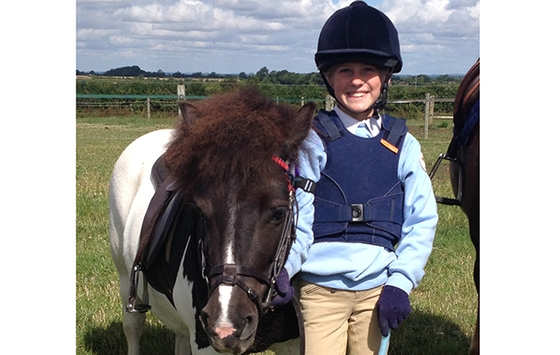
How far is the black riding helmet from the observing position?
273cm

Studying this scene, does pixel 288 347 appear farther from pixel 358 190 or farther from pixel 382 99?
pixel 382 99

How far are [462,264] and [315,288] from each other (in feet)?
12.4

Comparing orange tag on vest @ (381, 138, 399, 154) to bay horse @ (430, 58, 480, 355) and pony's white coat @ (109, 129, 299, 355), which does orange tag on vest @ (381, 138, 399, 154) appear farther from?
pony's white coat @ (109, 129, 299, 355)

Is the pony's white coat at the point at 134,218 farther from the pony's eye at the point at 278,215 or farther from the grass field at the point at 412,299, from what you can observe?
the pony's eye at the point at 278,215

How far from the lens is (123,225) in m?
4.07

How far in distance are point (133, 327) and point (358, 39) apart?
8.28 ft

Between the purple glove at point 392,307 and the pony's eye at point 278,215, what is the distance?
588mm

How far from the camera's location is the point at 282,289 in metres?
2.45

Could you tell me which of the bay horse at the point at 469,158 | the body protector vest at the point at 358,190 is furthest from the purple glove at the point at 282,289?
the bay horse at the point at 469,158

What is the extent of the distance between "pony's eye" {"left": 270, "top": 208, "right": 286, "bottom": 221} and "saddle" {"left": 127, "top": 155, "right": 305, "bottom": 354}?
0.99 feet

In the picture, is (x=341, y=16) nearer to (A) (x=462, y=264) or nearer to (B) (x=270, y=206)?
(B) (x=270, y=206)

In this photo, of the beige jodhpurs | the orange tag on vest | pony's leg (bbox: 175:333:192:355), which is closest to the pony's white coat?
pony's leg (bbox: 175:333:192:355)

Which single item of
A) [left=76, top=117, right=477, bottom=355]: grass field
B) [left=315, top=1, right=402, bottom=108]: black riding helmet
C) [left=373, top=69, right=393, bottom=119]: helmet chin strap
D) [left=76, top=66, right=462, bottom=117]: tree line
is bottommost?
[left=76, top=117, right=477, bottom=355]: grass field
